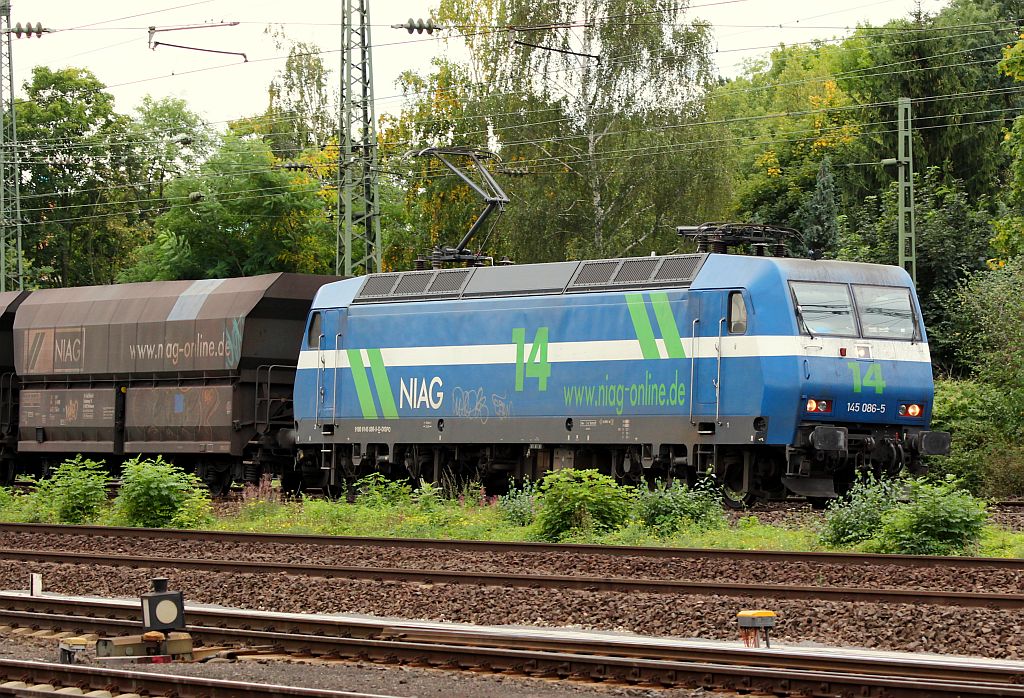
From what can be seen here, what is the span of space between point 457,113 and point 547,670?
1711 inches

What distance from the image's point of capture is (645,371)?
21.2 metres

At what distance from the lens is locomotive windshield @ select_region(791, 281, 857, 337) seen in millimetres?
19938

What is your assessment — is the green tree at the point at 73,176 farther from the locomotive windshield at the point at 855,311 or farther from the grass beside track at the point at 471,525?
the locomotive windshield at the point at 855,311

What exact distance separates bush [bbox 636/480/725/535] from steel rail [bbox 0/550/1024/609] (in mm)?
4097

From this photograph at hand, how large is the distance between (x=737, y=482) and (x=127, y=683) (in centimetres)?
1299

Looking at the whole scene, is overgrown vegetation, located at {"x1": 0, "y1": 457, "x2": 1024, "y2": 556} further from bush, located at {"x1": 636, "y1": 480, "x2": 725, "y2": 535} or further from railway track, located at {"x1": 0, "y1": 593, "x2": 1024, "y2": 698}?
railway track, located at {"x1": 0, "y1": 593, "x2": 1024, "y2": 698}

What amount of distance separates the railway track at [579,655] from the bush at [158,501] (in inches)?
340

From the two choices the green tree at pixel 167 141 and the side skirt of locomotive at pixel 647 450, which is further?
the green tree at pixel 167 141

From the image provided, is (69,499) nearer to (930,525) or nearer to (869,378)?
(869,378)

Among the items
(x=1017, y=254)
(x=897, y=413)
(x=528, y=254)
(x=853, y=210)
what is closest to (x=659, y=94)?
(x=528, y=254)

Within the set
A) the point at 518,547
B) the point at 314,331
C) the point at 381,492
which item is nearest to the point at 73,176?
the point at 314,331

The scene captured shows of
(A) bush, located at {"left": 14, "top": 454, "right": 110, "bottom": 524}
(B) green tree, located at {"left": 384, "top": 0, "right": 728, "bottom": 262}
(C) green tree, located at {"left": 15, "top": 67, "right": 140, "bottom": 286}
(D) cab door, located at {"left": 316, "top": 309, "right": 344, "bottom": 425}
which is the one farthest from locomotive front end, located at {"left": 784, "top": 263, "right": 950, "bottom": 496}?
(C) green tree, located at {"left": 15, "top": 67, "right": 140, "bottom": 286}

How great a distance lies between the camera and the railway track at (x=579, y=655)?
354 inches

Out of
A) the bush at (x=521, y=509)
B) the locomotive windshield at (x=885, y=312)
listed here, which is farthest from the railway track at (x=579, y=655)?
the locomotive windshield at (x=885, y=312)
